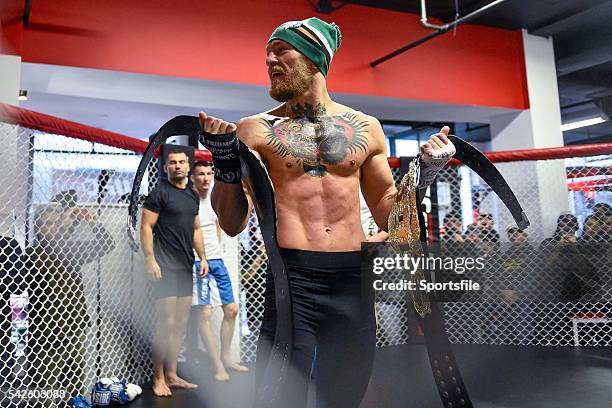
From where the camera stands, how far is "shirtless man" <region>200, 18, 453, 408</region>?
1.17m

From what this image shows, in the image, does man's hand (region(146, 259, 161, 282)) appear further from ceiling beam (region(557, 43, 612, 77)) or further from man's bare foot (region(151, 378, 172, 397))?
ceiling beam (region(557, 43, 612, 77))

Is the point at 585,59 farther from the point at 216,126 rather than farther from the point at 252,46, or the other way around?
the point at 216,126

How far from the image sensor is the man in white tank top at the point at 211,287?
318 cm

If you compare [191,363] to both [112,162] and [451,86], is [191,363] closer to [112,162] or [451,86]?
[112,162]

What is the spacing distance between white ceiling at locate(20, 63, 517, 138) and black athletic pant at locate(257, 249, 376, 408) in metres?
3.53

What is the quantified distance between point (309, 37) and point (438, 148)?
42 cm

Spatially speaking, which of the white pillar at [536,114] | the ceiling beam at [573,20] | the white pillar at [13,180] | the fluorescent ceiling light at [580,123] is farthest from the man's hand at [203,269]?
the ceiling beam at [573,20]

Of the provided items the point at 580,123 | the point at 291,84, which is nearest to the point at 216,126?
the point at 291,84

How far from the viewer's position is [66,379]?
7.81 ft

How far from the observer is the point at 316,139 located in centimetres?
133

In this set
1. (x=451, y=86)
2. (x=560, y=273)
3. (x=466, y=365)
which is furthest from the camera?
(x=451, y=86)

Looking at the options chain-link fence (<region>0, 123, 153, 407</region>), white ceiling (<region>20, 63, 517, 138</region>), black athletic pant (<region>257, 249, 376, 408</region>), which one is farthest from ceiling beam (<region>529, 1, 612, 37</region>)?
black athletic pant (<region>257, 249, 376, 408</region>)

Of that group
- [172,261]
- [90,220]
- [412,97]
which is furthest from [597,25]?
[90,220]

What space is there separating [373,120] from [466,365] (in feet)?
7.19
